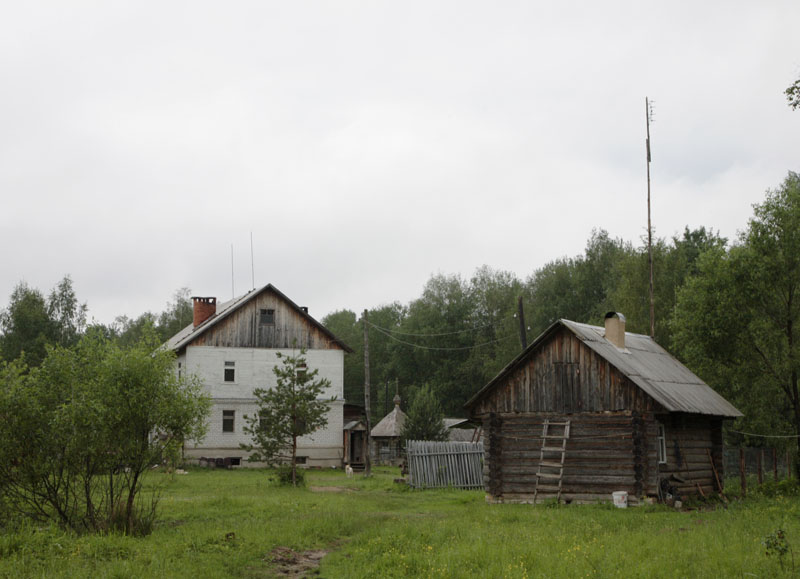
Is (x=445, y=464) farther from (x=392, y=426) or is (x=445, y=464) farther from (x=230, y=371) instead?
(x=392, y=426)

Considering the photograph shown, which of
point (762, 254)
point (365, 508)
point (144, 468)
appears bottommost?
point (365, 508)

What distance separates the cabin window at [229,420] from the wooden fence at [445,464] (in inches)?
596

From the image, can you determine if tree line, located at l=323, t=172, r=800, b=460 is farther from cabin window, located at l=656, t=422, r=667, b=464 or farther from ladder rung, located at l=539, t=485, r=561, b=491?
ladder rung, located at l=539, t=485, r=561, b=491

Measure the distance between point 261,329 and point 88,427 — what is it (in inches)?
1098

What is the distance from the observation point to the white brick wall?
42625 millimetres

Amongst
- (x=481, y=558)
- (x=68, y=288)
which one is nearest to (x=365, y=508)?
(x=481, y=558)

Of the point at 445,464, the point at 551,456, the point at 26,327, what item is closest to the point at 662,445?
the point at 551,456

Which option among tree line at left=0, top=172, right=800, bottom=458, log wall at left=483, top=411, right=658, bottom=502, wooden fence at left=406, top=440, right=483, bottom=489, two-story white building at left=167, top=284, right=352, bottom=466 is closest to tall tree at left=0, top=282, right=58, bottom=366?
tree line at left=0, top=172, right=800, bottom=458

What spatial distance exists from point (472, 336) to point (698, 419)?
165ft

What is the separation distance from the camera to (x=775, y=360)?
28375 millimetres

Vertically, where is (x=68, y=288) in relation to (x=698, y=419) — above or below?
above

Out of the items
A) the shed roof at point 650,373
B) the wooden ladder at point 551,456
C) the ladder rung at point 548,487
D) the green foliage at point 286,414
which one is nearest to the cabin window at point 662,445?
the shed roof at point 650,373

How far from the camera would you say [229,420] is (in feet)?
142

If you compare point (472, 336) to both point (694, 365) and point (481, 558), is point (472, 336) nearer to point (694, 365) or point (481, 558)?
point (694, 365)
